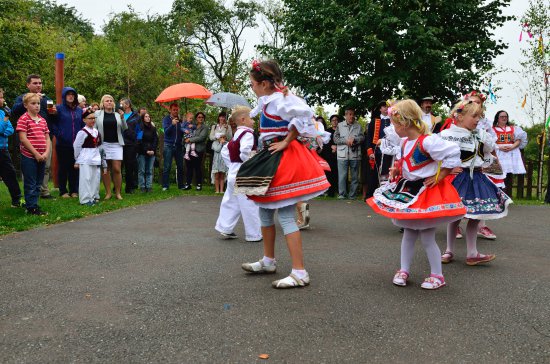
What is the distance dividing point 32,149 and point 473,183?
6929 mm

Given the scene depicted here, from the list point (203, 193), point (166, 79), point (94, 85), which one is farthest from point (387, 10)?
point (94, 85)

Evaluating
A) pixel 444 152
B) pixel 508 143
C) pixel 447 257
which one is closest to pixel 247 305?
pixel 444 152

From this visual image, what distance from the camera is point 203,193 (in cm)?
1377

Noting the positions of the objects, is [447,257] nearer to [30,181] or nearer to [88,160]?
[30,181]

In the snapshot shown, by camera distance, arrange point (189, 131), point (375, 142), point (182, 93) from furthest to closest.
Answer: point (189, 131) < point (182, 93) < point (375, 142)

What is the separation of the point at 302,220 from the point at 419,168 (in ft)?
11.6

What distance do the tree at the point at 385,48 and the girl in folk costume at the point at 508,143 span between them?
Answer: 3.12 meters

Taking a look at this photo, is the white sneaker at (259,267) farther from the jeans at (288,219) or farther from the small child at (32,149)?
the small child at (32,149)

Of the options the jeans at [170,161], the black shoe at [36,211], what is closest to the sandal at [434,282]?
the black shoe at [36,211]

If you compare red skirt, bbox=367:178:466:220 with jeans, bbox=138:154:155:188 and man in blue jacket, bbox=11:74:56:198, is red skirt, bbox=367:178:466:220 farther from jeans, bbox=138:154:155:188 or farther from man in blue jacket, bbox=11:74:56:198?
jeans, bbox=138:154:155:188

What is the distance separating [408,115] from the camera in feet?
15.1

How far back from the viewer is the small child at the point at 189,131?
1454 cm

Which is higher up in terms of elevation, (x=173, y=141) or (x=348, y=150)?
(x=173, y=141)

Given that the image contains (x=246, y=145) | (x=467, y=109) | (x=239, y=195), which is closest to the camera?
(x=467, y=109)
